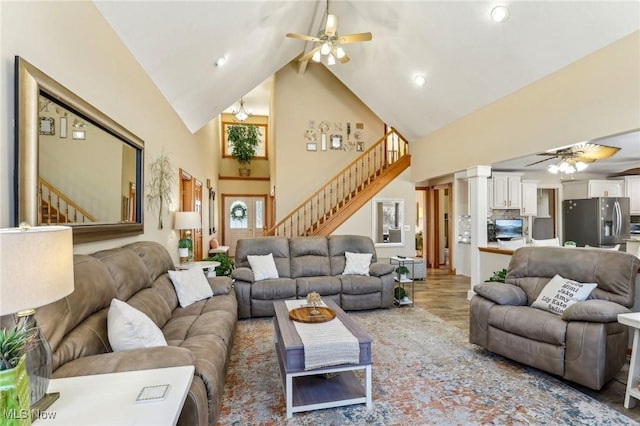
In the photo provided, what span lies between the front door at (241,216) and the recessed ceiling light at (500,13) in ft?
26.5

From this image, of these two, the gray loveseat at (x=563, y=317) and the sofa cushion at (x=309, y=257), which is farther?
the sofa cushion at (x=309, y=257)

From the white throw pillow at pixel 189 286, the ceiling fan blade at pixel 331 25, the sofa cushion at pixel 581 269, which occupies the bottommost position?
the white throw pillow at pixel 189 286

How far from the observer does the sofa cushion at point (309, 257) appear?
191 inches

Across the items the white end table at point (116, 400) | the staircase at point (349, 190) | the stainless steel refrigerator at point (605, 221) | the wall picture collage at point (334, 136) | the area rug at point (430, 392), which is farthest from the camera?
the wall picture collage at point (334, 136)

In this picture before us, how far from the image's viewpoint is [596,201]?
630 cm

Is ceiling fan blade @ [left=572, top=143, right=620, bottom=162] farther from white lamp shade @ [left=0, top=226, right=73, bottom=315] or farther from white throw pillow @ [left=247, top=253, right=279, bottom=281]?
white lamp shade @ [left=0, top=226, right=73, bottom=315]

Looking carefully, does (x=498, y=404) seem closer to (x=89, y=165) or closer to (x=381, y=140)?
(x=89, y=165)

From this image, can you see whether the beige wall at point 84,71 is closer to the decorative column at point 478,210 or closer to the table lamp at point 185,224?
the table lamp at point 185,224

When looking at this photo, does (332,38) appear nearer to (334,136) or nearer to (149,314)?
(334,136)

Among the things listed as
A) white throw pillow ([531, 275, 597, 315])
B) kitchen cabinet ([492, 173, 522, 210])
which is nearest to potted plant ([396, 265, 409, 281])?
white throw pillow ([531, 275, 597, 315])

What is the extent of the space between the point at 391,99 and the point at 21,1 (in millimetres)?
5671

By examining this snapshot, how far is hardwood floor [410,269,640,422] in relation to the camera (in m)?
2.43

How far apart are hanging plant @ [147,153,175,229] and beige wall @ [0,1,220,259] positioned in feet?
0.42

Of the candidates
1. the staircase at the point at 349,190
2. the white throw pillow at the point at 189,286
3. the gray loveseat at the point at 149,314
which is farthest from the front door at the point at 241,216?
the gray loveseat at the point at 149,314
